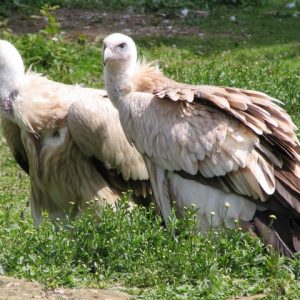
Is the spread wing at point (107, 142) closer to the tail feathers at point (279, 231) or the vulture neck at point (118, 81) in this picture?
the vulture neck at point (118, 81)

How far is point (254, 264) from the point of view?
6293 mm

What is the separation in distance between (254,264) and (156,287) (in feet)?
2.09

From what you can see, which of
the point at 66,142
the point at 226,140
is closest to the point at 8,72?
the point at 66,142

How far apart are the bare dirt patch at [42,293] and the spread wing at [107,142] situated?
1.81 m

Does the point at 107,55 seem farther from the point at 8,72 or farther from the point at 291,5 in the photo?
the point at 291,5

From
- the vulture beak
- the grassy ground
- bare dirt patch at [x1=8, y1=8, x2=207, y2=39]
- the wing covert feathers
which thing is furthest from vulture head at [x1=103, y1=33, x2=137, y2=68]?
bare dirt patch at [x1=8, y1=8, x2=207, y2=39]

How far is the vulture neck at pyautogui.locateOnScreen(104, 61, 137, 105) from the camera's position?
7449 millimetres

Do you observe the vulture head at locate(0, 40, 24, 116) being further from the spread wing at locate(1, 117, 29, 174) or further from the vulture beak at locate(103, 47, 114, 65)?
the vulture beak at locate(103, 47, 114, 65)

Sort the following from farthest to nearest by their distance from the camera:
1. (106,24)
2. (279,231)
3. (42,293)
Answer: (106,24)
(279,231)
(42,293)

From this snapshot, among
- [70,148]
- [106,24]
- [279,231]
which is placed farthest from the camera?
[106,24]

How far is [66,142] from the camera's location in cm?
779

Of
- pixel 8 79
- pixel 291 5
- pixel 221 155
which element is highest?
pixel 8 79

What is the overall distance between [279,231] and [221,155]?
60 cm

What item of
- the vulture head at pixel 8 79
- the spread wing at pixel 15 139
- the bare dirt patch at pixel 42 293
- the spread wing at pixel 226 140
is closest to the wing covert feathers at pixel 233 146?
the spread wing at pixel 226 140
